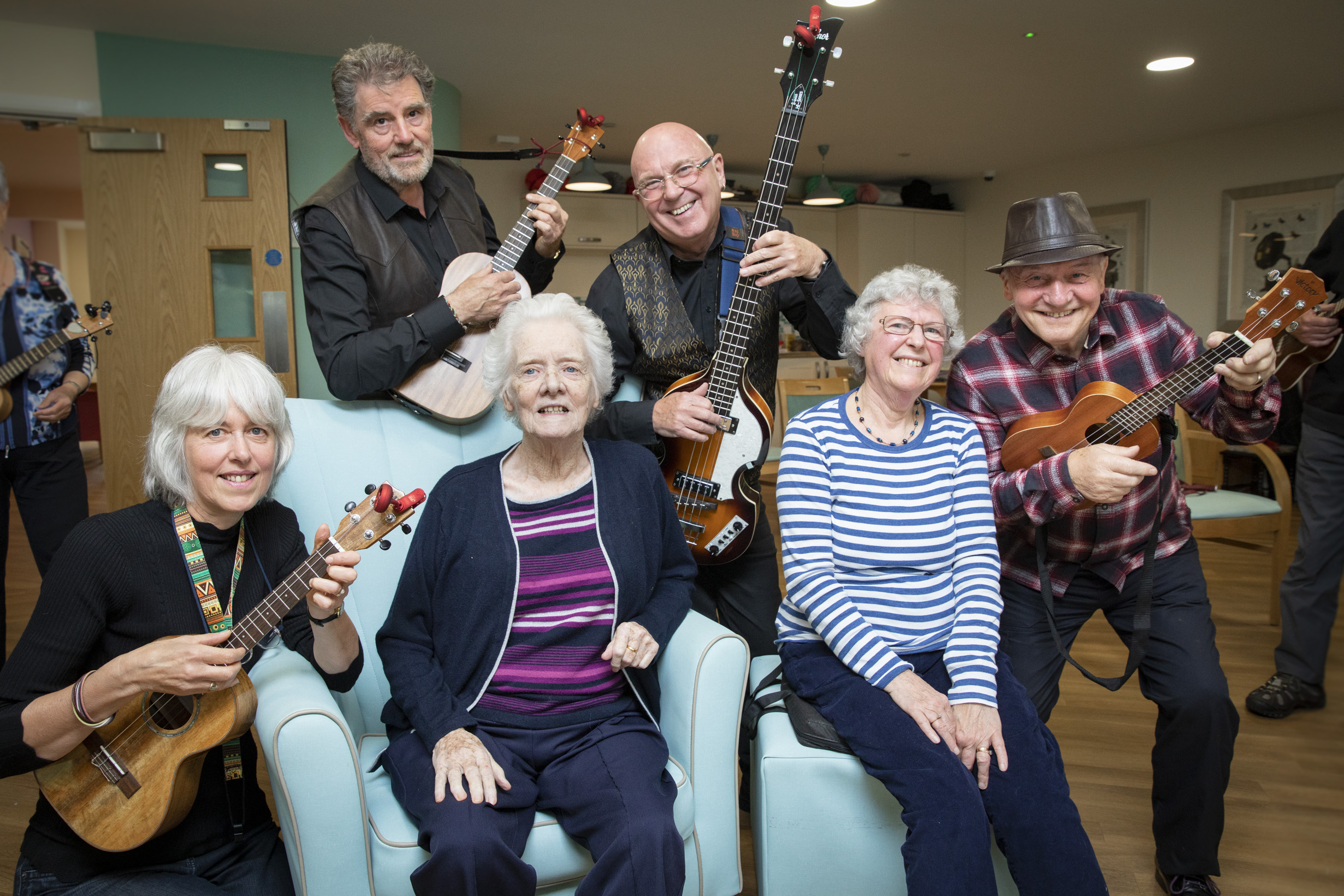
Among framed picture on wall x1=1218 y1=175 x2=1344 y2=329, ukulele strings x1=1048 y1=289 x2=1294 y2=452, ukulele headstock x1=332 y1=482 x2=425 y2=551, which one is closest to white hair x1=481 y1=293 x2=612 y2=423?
ukulele headstock x1=332 y1=482 x2=425 y2=551

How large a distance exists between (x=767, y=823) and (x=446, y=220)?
1512mm

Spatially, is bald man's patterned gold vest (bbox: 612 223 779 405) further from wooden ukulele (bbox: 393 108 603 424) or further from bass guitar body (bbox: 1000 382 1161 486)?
bass guitar body (bbox: 1000 382 1161 486)

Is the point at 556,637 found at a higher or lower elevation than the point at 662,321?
lower

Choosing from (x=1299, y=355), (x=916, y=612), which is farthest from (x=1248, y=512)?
(x=916, y=612)

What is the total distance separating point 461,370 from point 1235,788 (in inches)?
90.5

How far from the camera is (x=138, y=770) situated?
4.22 ft

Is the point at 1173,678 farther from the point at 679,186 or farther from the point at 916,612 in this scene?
the point at 679,186

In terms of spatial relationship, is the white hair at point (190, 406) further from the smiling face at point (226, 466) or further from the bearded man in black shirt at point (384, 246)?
the bearded man in black shirt at point (384, 246)

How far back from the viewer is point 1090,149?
24.6 feet

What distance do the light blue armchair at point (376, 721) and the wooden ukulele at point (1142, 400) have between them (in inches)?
29.9

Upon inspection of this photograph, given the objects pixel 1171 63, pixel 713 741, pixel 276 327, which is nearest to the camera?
pixel 713 741

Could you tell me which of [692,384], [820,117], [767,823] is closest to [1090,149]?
[820,117]

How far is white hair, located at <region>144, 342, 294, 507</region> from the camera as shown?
55.1 inches

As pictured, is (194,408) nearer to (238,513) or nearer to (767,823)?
(238,513)
